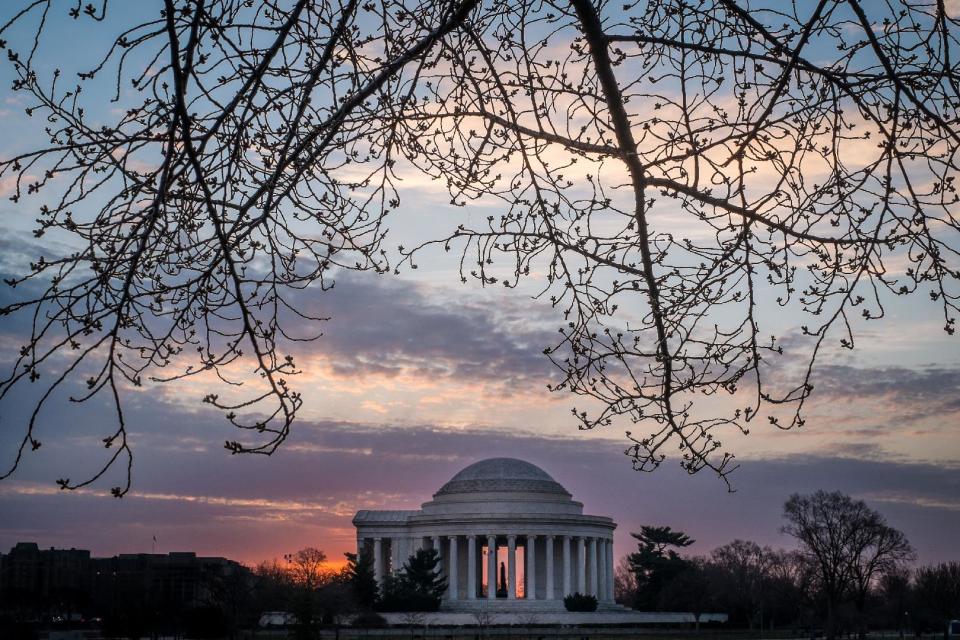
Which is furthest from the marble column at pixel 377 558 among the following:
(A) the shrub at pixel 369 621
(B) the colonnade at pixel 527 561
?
(A) the shrub at pixel 369 621

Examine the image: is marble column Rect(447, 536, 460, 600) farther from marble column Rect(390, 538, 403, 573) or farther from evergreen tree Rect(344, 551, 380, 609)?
evergreen tree Rect(344, 551, 380, 609)

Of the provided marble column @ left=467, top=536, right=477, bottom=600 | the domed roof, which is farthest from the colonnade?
the domed roof

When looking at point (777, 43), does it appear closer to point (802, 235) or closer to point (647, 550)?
point (802, 235)

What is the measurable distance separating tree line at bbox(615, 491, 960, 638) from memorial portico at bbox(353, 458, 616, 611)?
246 inches

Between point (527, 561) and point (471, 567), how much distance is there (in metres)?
4.01

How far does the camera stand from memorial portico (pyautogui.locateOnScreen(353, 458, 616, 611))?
79375 millimetres

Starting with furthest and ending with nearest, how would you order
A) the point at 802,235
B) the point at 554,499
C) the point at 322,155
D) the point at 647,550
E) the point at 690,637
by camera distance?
the point at 647,550 → the point at 554,499 → the point at 690,637 → the point at 802,235 → the point at 322,155

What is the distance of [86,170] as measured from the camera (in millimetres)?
4711

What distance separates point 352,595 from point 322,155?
63104mm

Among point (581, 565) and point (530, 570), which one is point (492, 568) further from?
point (581, 565)

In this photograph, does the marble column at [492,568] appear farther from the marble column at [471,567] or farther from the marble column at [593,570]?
the marble column at [593,570]

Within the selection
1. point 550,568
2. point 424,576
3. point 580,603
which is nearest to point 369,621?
point 424,576

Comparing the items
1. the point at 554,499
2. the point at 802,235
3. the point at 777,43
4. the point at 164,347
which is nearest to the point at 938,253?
the point at 802,235

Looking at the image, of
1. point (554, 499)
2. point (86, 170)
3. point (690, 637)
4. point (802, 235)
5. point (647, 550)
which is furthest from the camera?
point (647, 550)
